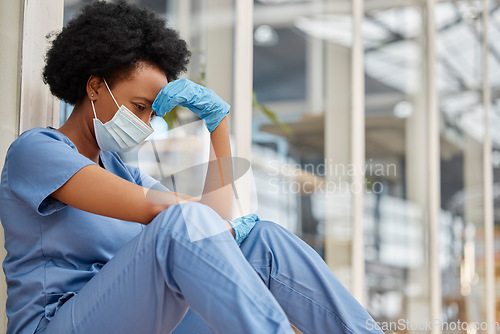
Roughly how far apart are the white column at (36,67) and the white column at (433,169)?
8.18ft

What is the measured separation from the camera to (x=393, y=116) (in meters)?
3.32

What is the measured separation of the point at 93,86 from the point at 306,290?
0.59m

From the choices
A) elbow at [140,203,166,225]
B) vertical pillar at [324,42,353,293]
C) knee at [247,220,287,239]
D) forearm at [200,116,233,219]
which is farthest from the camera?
vertical pillar at [324,42,353,293]

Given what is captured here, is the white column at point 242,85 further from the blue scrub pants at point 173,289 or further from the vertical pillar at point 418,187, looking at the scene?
the vertical pillar at point 418,187

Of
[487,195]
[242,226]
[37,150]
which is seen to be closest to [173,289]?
[242,226]

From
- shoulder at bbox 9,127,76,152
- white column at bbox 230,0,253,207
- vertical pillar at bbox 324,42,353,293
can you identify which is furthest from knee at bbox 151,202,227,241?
vertical pillar at bbox 324,42,353,293

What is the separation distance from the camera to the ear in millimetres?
1270

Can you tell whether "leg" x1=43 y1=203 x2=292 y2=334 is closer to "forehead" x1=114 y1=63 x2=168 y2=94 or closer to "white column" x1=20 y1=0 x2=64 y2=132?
"forehead" x1=114 y1=63 x2=168 y2=94

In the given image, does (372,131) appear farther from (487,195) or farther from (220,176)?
(220,176)

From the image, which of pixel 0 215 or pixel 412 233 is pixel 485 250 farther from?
pixel 0 215

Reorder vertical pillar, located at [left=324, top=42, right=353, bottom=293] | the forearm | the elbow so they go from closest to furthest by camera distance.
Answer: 1. the elbow
2. the forearm
3. vertical pillar, located at [left=324, top=42, right=353, bottom=293]

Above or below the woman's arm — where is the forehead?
above

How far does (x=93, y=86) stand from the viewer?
→ 127 cm

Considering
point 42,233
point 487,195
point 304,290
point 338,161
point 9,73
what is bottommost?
point 304,290
